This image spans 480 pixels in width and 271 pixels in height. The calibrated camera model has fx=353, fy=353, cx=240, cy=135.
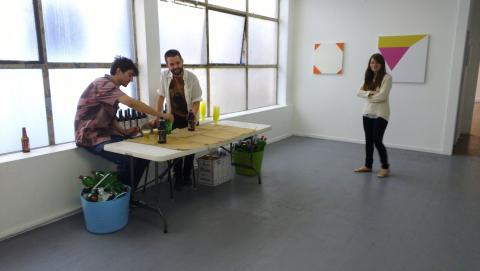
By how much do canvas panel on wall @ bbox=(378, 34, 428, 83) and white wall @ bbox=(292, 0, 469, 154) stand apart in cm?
9

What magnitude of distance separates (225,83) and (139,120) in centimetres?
185

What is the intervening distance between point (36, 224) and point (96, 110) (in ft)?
3.33

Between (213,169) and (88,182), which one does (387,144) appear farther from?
(88,182)

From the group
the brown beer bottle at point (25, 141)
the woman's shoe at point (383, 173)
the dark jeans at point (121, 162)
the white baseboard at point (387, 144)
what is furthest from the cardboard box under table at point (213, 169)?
the white baseboard at point (387, 144)

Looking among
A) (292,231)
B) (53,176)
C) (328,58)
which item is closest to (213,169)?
(292,231)

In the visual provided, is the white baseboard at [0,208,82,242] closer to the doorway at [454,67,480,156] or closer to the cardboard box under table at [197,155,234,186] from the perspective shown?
the cardboard box under table at [197,155,234,186]

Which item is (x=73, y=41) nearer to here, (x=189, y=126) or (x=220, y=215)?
(x=189, y=126)

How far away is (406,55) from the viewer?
5.16 m

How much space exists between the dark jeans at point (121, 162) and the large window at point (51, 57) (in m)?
0.48

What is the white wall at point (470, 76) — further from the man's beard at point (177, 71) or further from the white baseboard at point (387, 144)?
the man's beard at point (177, 71)

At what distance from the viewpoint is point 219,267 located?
7.55 ft

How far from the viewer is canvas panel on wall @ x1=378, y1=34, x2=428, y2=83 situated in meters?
5.05

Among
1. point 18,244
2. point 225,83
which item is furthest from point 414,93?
point 18,244

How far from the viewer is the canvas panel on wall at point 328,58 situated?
5727 millimetres
